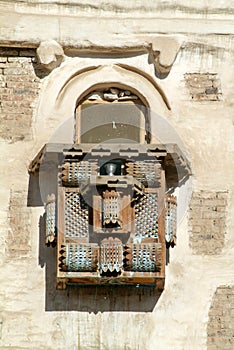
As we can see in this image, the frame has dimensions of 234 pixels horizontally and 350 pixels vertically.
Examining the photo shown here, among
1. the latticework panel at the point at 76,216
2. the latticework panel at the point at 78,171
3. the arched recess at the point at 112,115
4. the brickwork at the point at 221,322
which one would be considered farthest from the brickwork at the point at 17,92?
the brickwork at the point at 221,322

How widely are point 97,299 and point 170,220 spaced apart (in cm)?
75

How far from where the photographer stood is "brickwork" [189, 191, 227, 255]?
9.34 meters

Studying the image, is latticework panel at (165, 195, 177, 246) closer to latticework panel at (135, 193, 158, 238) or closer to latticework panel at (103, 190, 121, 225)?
latticework panel at (135, 193, 158, 238)

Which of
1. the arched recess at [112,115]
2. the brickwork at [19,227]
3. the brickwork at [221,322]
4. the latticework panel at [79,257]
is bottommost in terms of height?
the brickwork at [221,322]

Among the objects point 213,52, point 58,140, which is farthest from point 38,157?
point 213,52

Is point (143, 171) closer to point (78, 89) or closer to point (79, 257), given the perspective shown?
point (79, 257)

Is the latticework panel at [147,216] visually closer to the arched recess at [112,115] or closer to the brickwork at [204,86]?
the arched recess at [112,115]

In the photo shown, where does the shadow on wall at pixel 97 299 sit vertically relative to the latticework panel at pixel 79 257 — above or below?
below

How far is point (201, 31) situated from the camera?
9664mm

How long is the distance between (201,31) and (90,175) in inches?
58.6

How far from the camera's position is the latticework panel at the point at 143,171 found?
8977 millimetres

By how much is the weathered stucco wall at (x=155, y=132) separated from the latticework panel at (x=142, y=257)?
39cm

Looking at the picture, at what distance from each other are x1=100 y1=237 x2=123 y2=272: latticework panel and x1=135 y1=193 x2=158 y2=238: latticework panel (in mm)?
179

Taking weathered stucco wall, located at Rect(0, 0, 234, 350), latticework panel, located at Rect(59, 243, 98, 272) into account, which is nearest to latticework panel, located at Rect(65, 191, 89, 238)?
latticework panel, located at Rect(59, 243, 98, 272)
